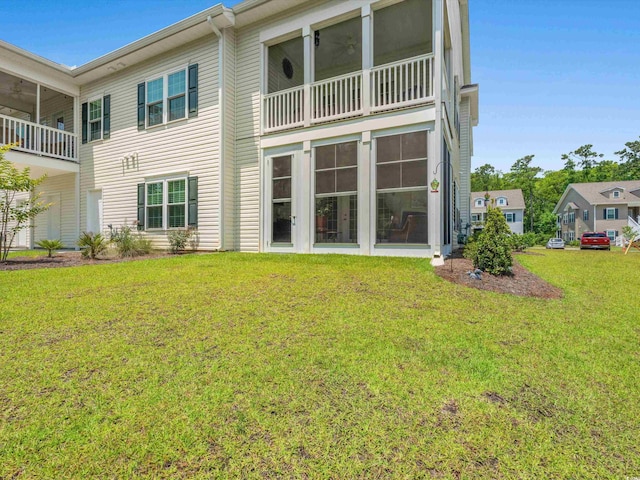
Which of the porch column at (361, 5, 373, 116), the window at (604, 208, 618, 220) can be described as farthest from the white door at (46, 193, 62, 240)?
the window at (604, 208, 618, 220)

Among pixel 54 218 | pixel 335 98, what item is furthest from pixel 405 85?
pixel 54 218

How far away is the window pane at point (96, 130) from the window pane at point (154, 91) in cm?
287

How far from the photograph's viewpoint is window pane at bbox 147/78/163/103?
11.2m

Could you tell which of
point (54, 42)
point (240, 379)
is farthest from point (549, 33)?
point (54, 42)

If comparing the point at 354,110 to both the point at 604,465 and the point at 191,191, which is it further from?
the point at 604,465

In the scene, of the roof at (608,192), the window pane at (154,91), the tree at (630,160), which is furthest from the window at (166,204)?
the tree at (630,160)

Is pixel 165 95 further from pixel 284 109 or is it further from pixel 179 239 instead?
pixel 179 239

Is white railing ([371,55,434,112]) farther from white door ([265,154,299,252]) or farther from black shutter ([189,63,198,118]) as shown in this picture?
black shutter ([189,63,198,118])

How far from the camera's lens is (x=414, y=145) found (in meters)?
7.73

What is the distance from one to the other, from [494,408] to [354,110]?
7790 mm

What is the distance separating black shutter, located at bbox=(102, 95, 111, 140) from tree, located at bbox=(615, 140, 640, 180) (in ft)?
233

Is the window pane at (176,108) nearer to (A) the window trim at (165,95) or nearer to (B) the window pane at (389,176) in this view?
(A) the window trim at (165,95)

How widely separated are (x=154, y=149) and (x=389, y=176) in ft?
27.0

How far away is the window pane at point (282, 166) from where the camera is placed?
9336mm
